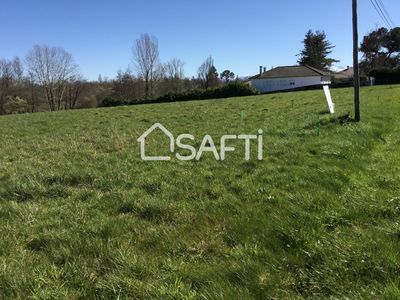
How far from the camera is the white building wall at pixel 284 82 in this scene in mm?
74812

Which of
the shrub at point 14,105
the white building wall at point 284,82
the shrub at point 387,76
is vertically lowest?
the shrub at point 14,105

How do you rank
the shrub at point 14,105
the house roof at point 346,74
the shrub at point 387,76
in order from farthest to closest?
the house roof at point 346,74, the shrub at point 14,105, the shrub at point 387,76

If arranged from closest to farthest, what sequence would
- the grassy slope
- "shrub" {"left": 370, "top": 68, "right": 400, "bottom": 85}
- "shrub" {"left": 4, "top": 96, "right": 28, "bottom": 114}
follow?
1. the grassy slope
2. "shrub" {"left": 370, "top": 68, "right": 400, "bottom": 85}
3. "shrub" {"left": 4, "top": 96, "right": 28, "bottom": 114}

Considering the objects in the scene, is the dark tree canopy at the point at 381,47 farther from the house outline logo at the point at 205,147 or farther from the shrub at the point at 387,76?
the house outline logo at the point at 205,147

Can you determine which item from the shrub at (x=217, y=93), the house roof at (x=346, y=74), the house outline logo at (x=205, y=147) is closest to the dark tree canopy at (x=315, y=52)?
the house roof at (x=346, y=74)

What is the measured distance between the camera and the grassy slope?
3.39m

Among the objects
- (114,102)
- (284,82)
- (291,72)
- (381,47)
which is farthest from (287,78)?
(114,102)

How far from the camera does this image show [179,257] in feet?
13.0

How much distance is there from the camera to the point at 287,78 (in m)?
76.1

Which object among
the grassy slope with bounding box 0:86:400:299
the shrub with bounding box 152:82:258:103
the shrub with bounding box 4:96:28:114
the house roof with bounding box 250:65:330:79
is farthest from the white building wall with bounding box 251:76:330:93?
the grassy slope with bounding box 0:86:400:299

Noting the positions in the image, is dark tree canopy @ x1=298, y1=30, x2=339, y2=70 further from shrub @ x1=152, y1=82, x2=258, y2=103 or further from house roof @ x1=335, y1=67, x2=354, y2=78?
shrub @ x1=152, y1=82, x2=258, y2=103

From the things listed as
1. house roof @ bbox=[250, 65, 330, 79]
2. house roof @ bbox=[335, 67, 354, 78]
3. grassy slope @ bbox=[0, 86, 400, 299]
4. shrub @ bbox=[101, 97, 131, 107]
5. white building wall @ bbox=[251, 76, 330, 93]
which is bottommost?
grassy slope @ bbox=[0, 86, 400, 299]

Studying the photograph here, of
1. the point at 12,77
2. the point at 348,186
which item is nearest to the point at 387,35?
the point at 12,77

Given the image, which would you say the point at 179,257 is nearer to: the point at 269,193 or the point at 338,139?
the point at 269,193
